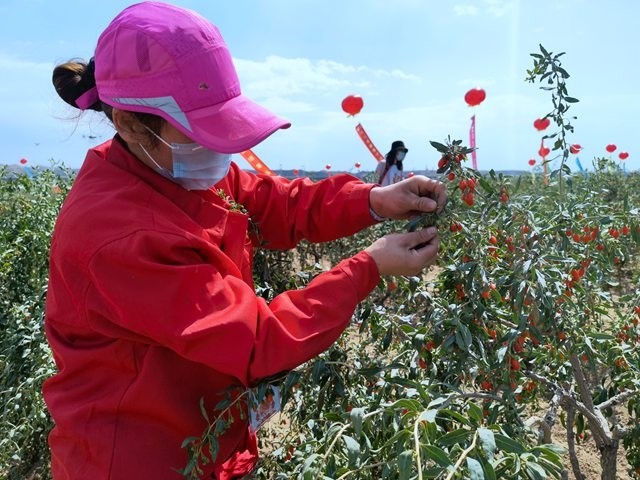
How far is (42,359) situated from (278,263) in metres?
1.02

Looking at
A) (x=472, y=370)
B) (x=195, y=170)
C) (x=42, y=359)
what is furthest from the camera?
(x=42, y=359)

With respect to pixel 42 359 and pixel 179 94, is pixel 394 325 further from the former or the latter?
pixel 42 359

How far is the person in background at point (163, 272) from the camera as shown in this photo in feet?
3.41

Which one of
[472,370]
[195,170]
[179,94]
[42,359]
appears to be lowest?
[42,359]

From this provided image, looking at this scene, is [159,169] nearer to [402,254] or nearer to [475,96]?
[402,254]

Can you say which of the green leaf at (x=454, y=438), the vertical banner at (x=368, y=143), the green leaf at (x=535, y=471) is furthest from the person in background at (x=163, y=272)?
the vertical banner at (x=368, y=143)

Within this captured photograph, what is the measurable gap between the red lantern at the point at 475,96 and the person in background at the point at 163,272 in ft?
16.0

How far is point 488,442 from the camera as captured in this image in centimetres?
82

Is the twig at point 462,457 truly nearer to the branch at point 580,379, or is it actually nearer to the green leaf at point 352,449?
the green leaf at point 352,449

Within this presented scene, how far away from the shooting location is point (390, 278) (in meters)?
1.45

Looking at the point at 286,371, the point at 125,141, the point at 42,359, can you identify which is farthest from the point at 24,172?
the point at 286,371

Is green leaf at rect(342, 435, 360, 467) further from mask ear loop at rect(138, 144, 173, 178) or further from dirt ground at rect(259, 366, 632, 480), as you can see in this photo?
dirt ground at rect(259, 366, 632, 480)

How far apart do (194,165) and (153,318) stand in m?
0.33

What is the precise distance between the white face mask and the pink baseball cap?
0.23ft
